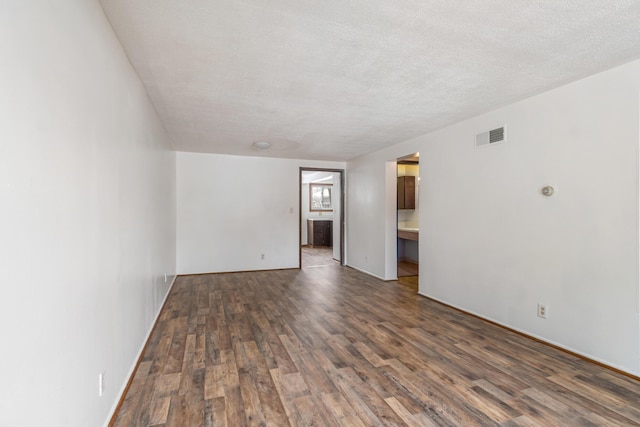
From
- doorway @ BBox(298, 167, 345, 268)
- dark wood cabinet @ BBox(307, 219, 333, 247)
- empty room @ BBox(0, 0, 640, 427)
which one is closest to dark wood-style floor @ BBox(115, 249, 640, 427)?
empty room @ BBox(0, 0, 640, 427)

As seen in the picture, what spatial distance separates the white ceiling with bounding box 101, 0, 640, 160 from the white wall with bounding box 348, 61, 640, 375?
305 millimetres

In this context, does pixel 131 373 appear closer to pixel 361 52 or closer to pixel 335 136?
pixel 361 52

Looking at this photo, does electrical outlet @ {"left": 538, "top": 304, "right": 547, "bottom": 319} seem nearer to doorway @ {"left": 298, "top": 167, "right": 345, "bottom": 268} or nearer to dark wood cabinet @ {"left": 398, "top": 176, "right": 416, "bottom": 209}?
dark wood cabinet @ {"left": 398, "top": 176, "right": 416, "bottom": 209}

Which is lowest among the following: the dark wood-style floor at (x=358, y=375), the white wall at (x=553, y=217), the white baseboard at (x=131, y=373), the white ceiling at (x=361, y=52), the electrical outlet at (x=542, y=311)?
the dark wood-style floor at (x=358, y=375)

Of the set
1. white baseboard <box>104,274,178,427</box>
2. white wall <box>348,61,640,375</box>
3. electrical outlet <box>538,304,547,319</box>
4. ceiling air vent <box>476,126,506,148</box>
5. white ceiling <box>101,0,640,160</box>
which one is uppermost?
white ceiling <box>101,0,640,160</box>

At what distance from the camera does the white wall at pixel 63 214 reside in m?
0.87

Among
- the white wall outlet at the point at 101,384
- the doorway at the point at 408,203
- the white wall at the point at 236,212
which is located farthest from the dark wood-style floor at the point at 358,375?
the doorway at the point at 408,203

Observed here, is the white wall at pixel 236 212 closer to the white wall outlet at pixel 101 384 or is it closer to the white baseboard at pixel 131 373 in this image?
the white baseboard at pixel 131 373

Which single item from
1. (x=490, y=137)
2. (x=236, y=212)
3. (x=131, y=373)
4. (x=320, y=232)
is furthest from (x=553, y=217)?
(x=320, y=232)

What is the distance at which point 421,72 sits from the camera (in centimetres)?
233

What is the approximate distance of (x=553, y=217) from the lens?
2699mm

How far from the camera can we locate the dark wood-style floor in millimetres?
1778

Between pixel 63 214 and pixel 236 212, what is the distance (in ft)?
15.4

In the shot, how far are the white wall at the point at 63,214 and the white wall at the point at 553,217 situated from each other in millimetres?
3404
